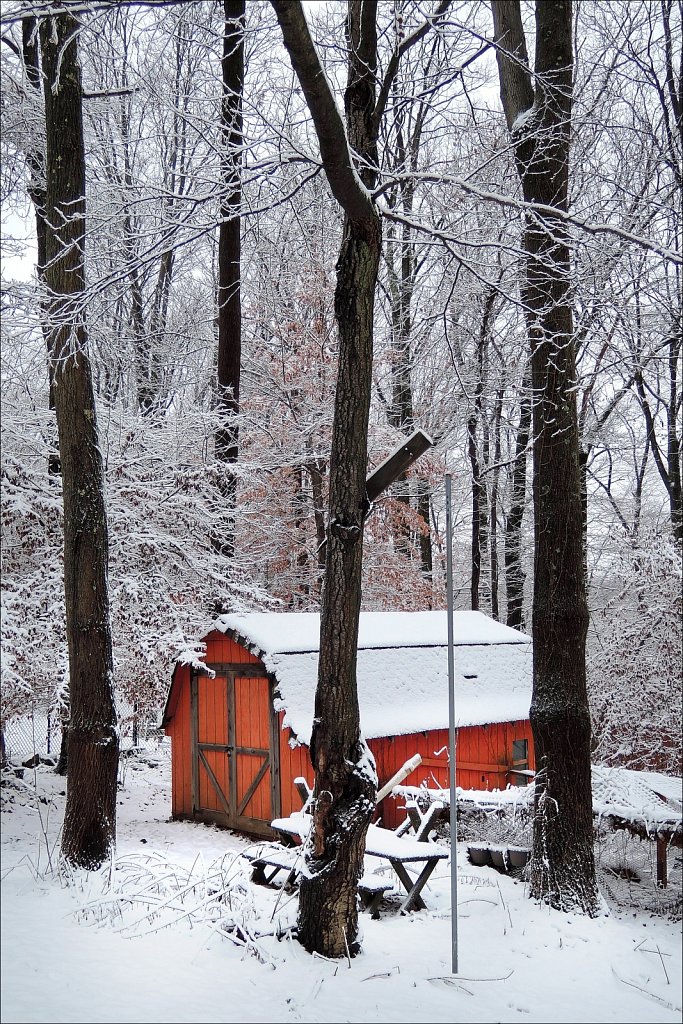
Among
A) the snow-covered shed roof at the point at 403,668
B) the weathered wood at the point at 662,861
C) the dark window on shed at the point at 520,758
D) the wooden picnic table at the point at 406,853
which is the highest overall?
the snow-covered shed roof at the point at 403,668

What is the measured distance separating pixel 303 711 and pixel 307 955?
5.33 meters

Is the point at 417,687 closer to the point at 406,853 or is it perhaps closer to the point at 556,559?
the point at 406,853

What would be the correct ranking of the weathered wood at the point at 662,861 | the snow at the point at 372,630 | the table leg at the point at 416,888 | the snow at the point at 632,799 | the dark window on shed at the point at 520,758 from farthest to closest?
the dark window on shed at the point at 520,758, the snow at the point at 372,630, the weathered wood at the point at 662,861, the snow at the point at 632,799, the table leg at the point at 416,888

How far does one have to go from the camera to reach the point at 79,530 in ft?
24.6

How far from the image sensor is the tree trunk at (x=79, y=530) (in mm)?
7211

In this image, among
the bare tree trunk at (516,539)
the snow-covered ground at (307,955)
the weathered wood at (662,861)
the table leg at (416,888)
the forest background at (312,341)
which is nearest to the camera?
the snow-covered ground at (307,955)

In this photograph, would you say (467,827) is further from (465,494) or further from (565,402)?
(465,494)

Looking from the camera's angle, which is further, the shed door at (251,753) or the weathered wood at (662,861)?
the shed door at (251,753)

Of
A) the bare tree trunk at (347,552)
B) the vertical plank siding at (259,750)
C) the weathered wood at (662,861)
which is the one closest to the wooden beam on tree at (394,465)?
the bare tree trunk at (347,552)

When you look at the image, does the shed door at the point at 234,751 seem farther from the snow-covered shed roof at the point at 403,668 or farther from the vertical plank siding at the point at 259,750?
the snow-covered shed roof at the point at 403,668

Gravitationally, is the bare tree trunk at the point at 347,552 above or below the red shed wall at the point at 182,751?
above

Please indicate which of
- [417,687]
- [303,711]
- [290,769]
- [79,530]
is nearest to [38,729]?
[290,769]

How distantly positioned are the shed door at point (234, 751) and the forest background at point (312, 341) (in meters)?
0.87

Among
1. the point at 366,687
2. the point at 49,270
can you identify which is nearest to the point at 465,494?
the point at 366,687
